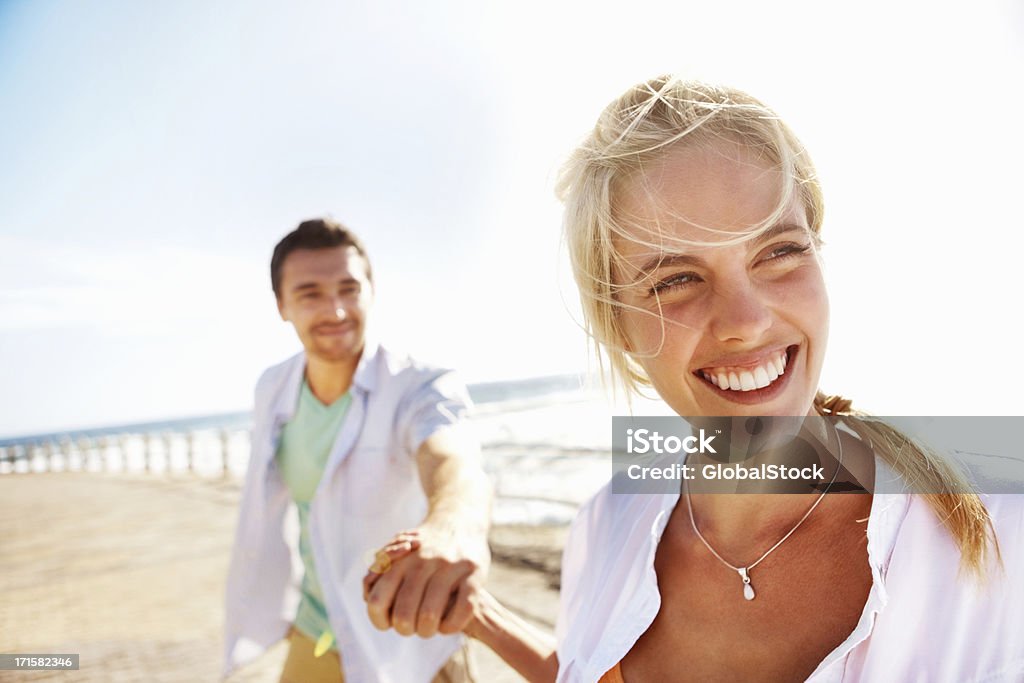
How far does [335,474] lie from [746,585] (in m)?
1.51

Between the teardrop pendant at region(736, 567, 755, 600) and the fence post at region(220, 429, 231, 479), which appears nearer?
the teardrop pendant at region(736, 567, 755, 600)

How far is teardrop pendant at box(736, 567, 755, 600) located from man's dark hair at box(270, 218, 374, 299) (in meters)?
2.01

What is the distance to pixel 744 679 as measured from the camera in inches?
52.8

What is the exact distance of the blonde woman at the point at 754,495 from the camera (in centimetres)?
116

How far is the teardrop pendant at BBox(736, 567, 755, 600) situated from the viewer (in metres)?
1.45

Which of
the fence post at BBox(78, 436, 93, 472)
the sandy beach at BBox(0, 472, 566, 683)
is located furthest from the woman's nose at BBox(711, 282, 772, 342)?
the fence post at BBox(78, 436, 93, 472)

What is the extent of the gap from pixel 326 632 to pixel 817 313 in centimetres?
198

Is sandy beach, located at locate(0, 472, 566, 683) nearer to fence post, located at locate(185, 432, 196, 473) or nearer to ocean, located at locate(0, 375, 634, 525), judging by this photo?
ocean, located at locate(0, 375, 634, 525)

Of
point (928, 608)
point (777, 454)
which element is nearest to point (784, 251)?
point (777, 454)

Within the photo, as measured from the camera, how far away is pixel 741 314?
4.32 ft

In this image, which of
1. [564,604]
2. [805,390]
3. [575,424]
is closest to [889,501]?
[805,390]

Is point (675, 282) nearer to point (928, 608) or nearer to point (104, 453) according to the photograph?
point (928, 608)

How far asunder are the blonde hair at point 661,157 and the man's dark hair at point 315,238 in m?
1.47

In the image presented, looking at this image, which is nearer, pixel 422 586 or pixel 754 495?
pixel 422 586
